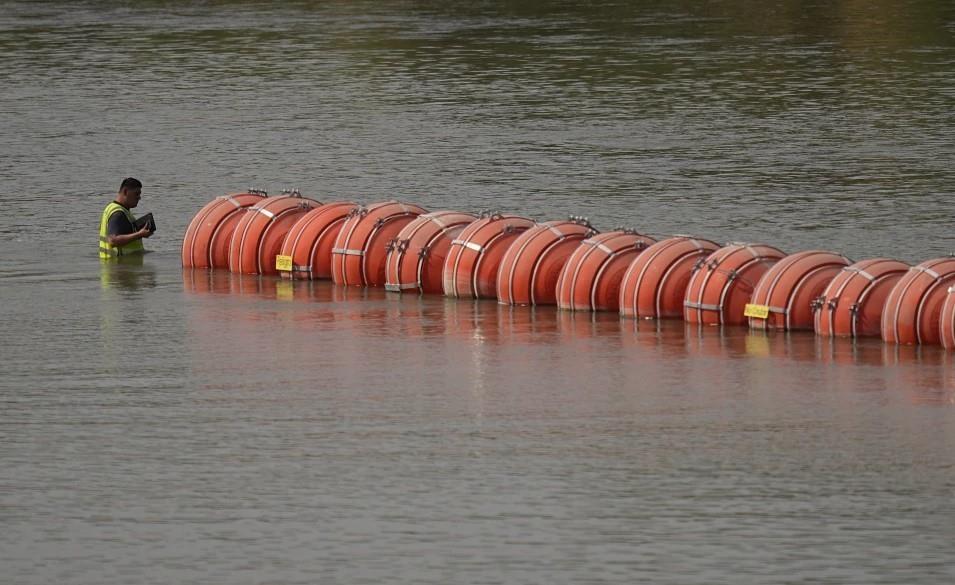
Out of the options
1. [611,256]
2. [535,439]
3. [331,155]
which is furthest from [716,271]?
[331,155]

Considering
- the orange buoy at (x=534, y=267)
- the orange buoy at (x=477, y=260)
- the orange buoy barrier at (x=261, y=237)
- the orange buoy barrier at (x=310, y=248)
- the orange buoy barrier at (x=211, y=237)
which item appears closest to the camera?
the orange buoy at (x=534, y=267)

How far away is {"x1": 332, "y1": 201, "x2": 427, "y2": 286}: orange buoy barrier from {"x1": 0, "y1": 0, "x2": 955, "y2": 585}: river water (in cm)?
43

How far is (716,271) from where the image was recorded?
67.2 feet

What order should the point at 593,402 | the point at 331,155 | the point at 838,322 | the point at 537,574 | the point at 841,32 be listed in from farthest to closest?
the point at 841,32 → the point at 331,155 → the point at 838,322 → the point at 593,402 → the point at 537,574

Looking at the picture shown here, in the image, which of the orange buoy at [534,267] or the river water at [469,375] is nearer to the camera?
the river water at [469,375]

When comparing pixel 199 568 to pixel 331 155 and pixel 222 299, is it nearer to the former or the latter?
pixel 222 299

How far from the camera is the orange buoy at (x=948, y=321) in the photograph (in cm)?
1866

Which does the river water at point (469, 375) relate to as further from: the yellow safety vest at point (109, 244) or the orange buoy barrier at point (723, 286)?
the yellow safety vest at point (109, 244)

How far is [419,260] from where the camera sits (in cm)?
Answer: 2270

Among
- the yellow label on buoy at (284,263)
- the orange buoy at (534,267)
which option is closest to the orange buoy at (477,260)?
the orange buoy at (534,267)

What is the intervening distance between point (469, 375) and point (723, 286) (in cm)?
362

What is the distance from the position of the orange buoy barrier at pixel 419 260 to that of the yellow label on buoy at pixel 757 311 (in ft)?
13.3

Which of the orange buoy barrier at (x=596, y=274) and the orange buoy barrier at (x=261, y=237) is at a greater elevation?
the orange buoy barrier at (x=261, y=237)

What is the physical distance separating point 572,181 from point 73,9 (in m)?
39.0
